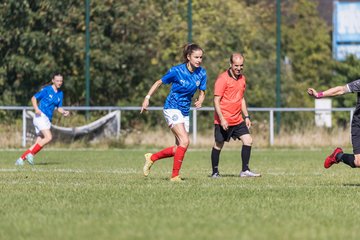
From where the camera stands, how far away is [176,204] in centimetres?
1130

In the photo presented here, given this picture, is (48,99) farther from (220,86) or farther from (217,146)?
(220,86)

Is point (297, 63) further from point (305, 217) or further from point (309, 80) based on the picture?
point (305, 217)

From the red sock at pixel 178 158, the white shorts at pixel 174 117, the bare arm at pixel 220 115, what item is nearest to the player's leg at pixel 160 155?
the red sock at pixel 178 158

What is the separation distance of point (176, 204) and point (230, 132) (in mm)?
5112

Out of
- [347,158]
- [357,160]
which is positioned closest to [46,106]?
[347,158]

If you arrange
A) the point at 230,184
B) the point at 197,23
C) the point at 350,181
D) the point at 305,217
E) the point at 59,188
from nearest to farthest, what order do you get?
the point at 305,217 → the point at 59,188 → the point at 230,184 → the point at 350,181 → the point at 197,23

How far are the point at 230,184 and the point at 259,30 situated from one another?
108ft

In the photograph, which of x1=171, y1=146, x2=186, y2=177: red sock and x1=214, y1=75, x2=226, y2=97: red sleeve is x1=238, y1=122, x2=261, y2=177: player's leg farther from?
x1=171, y1=146, x2=186, y2=177: red sock

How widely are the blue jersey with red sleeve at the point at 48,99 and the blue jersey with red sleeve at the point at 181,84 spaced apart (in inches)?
245

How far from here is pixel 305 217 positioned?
33.0ft

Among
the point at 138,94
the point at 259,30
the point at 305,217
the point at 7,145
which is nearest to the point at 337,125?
the point at 138,94

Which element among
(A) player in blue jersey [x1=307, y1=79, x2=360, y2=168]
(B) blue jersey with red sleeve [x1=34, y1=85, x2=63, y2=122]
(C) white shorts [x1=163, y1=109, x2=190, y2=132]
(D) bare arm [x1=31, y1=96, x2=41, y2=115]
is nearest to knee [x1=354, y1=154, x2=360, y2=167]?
(A) player in blue jersey [x1=307, y1=79, x2=360, y2=168]

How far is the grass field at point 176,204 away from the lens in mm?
8938

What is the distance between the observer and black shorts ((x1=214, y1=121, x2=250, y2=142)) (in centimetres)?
1625
